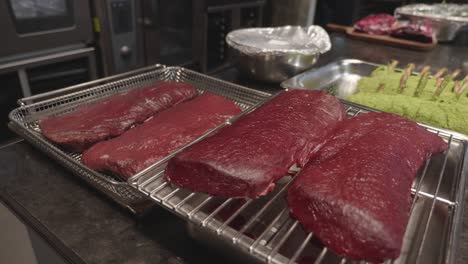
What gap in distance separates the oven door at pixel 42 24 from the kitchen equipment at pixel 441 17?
2.47 m

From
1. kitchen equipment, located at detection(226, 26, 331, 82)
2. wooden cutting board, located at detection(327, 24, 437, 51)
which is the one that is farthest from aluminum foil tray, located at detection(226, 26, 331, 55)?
wooden cutting board, located at detection(327, 24, 437, 51)

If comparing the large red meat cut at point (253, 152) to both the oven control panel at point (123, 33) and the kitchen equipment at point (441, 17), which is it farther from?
the kitchen equipment at point (441, 17)

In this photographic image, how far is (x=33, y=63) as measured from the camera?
166cm

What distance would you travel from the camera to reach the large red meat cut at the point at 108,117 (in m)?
1.02

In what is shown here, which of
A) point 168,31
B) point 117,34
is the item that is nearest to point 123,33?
point 117,34

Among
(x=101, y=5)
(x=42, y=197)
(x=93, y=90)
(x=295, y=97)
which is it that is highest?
(x=101, y=5)

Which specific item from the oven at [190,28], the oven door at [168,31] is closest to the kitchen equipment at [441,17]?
the oven at [190,28]

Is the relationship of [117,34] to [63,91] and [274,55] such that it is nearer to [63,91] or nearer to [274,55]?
[63,91]

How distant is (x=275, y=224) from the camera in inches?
27.5

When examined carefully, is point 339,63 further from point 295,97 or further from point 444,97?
point 295,97

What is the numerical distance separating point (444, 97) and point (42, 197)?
147 cm

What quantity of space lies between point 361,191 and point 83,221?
2.02 ft

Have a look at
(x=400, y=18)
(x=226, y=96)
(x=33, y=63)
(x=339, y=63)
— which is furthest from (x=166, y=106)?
(x=400, y=18)

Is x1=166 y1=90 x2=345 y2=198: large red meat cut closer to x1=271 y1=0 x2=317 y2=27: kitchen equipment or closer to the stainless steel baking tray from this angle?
the stainless steel baking tray
